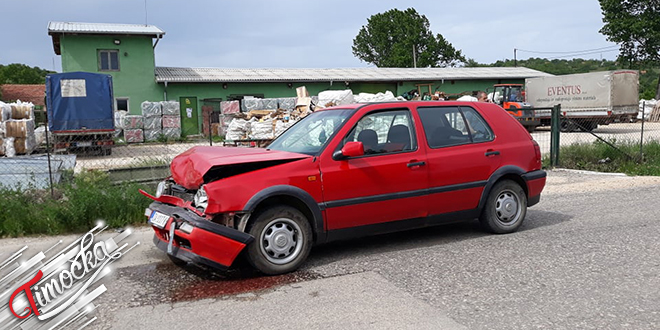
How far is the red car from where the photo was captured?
17.1ft

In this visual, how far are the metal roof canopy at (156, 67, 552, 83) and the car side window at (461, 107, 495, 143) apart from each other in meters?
29.1

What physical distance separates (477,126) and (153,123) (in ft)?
81.8

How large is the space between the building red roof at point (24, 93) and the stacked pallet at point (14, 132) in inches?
938

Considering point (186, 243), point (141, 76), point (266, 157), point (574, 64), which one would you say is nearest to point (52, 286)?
point (186, 243)

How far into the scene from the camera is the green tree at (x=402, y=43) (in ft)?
229

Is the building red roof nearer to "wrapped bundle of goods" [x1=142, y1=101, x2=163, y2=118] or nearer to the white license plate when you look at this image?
"wrapped bundle of goods" [x1=142, y1=101, x2=163, y2=118]

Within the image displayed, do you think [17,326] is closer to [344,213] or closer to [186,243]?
[186,243]

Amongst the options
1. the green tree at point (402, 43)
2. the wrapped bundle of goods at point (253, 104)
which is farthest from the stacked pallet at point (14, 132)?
the green tree at point (402, 43)

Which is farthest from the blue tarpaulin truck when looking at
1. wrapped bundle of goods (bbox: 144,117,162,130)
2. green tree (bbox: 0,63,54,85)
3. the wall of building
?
green tree (bbox: 0,63,54,85)

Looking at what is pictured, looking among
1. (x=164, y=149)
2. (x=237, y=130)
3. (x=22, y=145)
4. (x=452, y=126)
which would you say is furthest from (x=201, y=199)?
(x=237, y=130)

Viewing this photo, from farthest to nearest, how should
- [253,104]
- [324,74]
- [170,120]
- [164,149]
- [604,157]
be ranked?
[324,74]
[253,104]
[170,120]
[164,149]
[604,157]

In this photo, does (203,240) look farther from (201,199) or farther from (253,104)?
(253,104)

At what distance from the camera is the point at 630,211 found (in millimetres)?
8180

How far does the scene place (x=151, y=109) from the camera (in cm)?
2892
